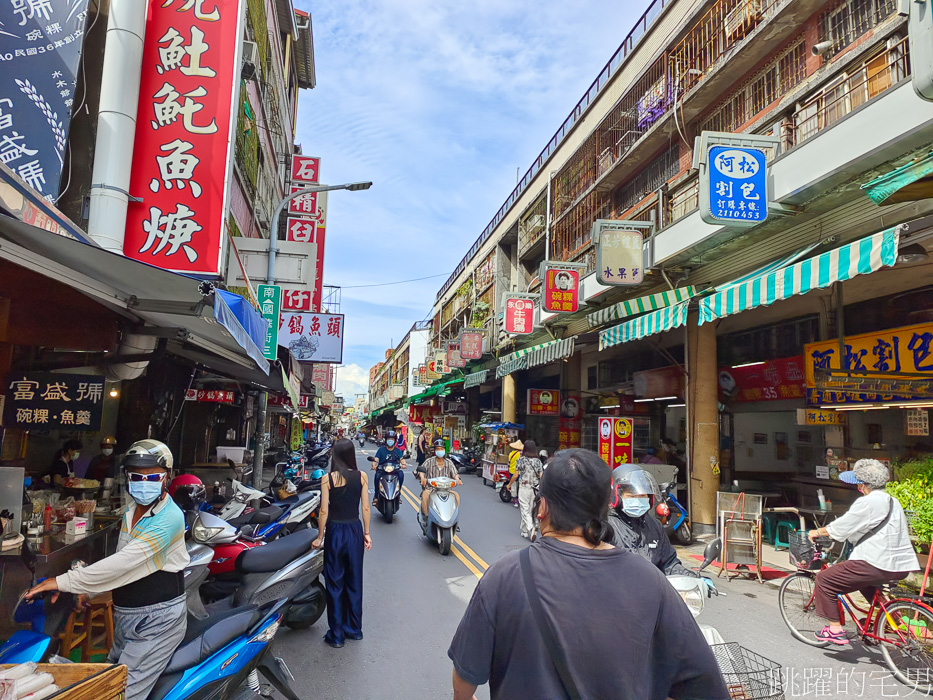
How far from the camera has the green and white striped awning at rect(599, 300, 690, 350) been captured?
34.4 ft

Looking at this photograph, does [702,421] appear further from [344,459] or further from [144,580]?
[144,580]

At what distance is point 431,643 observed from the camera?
5582 millimetres

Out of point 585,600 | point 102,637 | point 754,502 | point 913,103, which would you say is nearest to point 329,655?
point 102,637

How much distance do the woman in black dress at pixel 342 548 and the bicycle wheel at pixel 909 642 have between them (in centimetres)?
464

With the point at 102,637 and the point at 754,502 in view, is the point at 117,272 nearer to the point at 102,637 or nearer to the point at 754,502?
the point at 102,637

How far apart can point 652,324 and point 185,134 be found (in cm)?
818

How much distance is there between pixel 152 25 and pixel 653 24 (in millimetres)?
13405

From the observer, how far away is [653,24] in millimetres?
16078

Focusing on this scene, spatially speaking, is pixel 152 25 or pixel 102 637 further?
pixel 152 25

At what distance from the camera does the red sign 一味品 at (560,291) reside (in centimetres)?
1644

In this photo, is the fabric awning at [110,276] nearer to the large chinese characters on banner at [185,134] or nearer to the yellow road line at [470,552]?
the large chinese characters on banner at [185,134]

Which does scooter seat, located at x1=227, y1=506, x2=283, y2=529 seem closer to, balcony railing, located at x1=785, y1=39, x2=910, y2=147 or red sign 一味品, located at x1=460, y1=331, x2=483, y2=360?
balcony railing, located at x1=785, y1=39, x2=910, y2=147

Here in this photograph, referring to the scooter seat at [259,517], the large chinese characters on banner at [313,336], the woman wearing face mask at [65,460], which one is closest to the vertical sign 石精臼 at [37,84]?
the scooter seat at [259,517]

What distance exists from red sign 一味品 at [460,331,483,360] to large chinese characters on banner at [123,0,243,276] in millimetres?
22211
